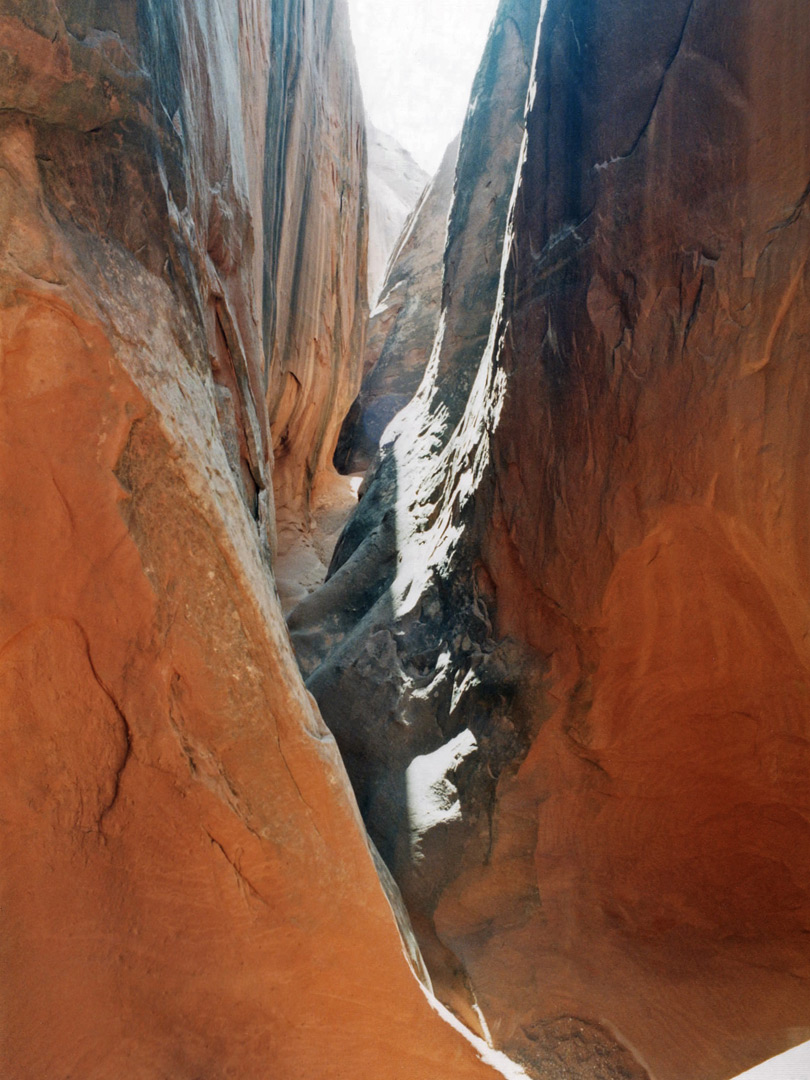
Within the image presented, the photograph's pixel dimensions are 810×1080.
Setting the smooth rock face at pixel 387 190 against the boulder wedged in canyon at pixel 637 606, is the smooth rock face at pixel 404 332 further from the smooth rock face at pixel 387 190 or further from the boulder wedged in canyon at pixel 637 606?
the boulder wedged in canyon at pixel 637 606

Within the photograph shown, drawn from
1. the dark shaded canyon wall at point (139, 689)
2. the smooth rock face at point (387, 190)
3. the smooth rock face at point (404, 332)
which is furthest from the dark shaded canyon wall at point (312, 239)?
the smooth rock face at point (387, 190)

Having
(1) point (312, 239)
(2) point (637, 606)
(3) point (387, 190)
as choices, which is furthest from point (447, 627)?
(3) point (387, 190)

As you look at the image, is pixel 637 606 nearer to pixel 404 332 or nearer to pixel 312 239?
pixel 312 239

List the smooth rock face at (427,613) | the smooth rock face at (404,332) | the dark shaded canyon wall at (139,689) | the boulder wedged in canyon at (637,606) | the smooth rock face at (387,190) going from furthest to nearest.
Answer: the smooth rock face at (387,190) → the smooth rock face at (404,332) → the smooth rock face at (427,613) → the boulder wedged in canyon at (637,606) → the dark shaded canyon wall at (139,689)

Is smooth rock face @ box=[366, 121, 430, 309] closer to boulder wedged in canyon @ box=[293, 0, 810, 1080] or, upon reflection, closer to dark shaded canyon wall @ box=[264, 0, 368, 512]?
dark shaded canyon wall @ box=[264, 0, 368, 512]

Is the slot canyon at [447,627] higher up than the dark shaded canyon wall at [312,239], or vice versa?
the dark shaded canyon wall at [312,239]

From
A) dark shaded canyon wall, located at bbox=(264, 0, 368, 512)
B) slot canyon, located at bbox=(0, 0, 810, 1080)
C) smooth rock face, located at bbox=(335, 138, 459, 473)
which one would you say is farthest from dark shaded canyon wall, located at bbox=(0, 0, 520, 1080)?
smooth rock face, located at bbox=(335, 138, 459, 473)
